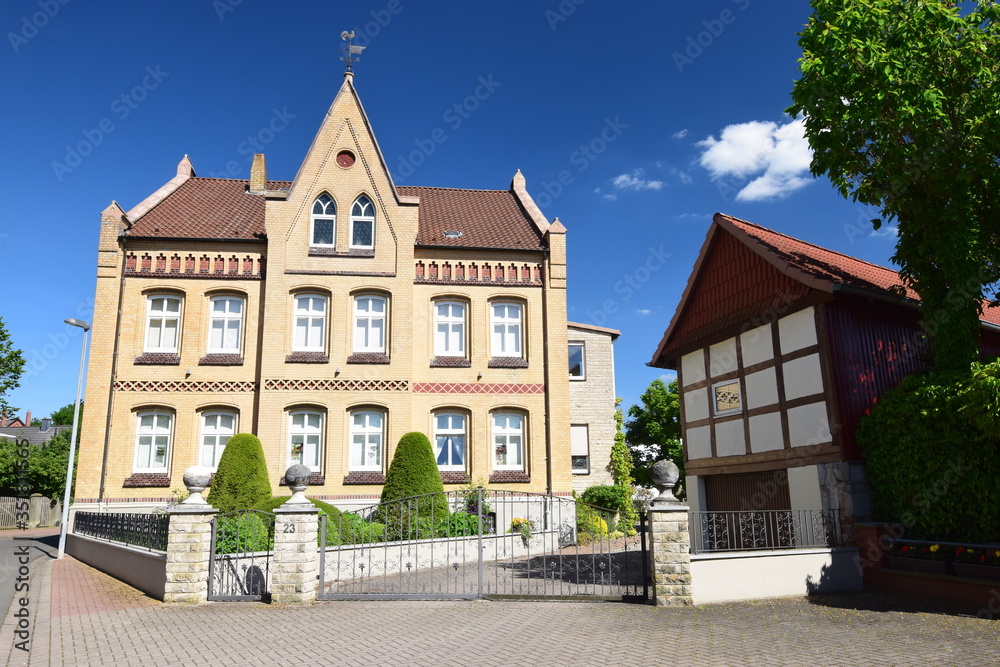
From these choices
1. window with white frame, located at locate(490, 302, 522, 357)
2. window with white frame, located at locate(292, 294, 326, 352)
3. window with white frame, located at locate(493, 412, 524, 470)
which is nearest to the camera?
window with white frame, located at locate(292, 294, 326, 352)

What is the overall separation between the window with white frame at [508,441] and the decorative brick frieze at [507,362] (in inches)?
57.1

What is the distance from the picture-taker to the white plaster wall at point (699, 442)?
17062mm

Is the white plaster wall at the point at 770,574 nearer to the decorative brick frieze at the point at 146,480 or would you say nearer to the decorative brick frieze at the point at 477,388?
the decorative brick frieze at the point at 477,388

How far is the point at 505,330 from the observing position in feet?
71.6

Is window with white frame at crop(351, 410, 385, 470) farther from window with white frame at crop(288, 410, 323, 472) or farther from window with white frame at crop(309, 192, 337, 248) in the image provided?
window with white frame at crop(309, 192, 337, 248)

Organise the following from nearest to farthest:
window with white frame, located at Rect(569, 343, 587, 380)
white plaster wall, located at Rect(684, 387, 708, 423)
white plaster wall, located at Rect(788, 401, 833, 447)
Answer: white plaster wall, located at Rect(788, 401, 833, 447) < white plaster wall, located at Rect(684, 387, 708, 423) < window with white frame, located at Rect(569, 343, 587, 380)

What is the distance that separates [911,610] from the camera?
32.9 feet

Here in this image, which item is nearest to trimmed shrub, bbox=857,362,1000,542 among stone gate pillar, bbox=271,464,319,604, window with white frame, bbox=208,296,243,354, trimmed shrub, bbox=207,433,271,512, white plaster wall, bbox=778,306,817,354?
white plaster wall, bbox=778,306,817,354

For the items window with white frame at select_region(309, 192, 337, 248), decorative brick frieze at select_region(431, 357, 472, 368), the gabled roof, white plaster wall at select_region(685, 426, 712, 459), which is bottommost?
white plaster wall at select_region(685, 426, 712, 459)

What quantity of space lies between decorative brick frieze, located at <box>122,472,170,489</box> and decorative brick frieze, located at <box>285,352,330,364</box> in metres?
4.62

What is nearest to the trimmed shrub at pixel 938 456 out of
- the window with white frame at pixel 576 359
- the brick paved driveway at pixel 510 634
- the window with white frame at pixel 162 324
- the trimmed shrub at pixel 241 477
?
the brick paved driveway at pixel 510 634

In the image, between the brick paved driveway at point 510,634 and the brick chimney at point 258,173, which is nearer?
the brick paved driveway at point 510,634

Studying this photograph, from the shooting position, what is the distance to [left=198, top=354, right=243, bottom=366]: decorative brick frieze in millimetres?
20125

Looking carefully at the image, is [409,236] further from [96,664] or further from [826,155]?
[96,664]
